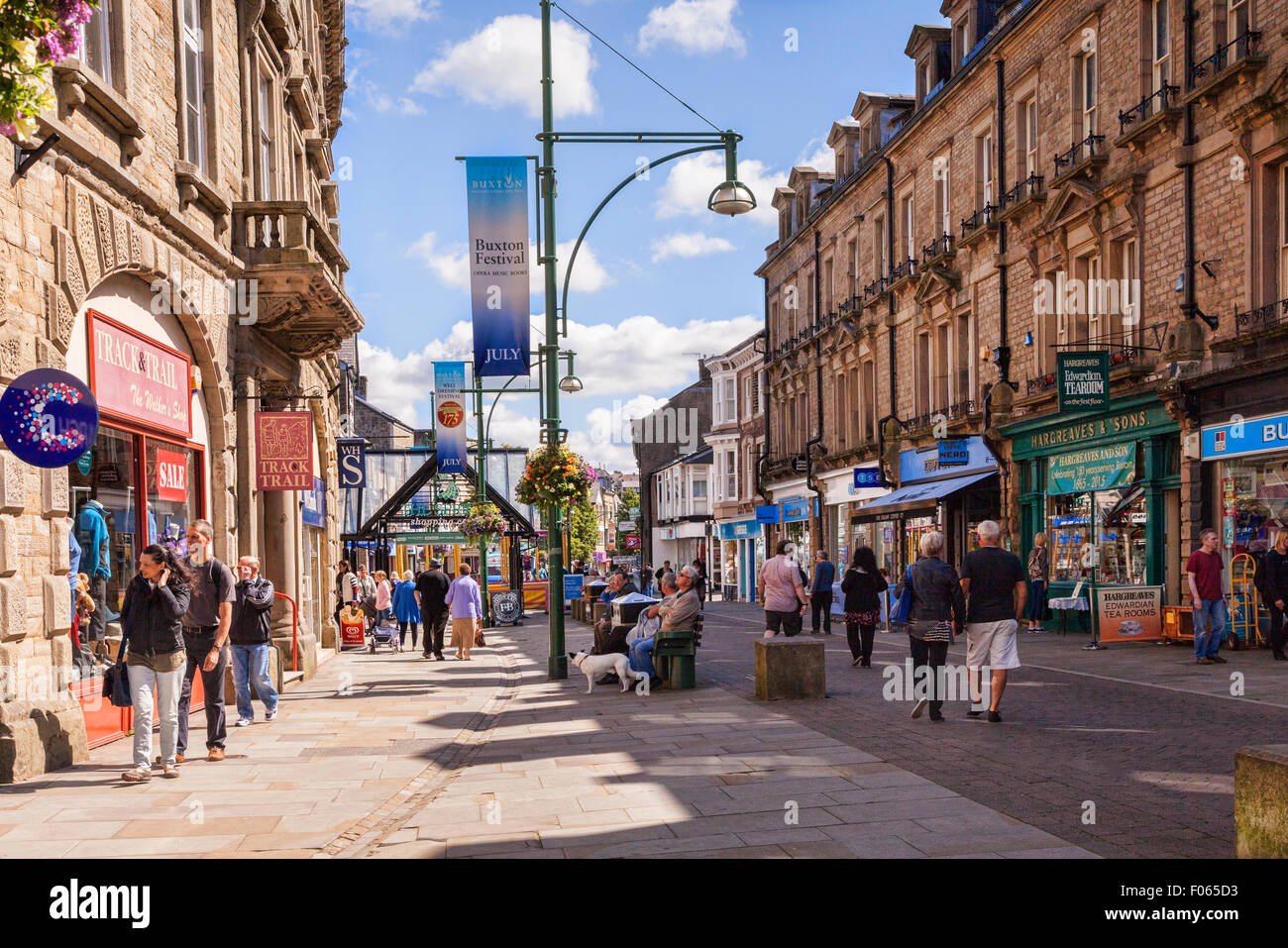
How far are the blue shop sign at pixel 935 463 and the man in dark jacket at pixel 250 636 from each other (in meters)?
18.3

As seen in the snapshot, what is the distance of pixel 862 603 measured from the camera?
16.2 m

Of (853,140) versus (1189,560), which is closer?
(1189,560)

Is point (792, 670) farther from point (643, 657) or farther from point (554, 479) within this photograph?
point (554, 479)

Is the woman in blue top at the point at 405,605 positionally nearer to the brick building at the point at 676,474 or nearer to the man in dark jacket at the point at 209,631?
the man in dark jacket at the point at 209,631

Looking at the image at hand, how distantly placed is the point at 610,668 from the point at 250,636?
4.57 meters

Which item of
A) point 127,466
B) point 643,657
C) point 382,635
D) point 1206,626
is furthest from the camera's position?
point 382,635

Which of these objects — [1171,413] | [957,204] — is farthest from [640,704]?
[957,204]

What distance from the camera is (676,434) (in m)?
78.4

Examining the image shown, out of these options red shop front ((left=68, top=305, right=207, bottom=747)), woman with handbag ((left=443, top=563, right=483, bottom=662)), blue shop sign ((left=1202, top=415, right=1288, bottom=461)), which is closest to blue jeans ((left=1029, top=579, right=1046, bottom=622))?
blue shop sign ((left=1202, top=415, right=1288, bottom=461))

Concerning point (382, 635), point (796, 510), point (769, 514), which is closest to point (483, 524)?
point (382, 635)

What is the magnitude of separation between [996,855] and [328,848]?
3461 millimetres

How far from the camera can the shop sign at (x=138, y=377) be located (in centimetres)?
1043
